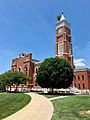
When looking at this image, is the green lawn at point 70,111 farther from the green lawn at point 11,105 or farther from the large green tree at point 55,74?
the large green tree at point 55,74

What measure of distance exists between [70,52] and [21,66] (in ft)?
69.9

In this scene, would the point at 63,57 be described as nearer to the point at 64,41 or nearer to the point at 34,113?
the point at 64,41

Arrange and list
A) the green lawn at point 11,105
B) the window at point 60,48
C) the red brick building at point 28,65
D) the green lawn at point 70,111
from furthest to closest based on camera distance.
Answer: the red brick building at point 28,65
the window at point 60,48
the green lawn at point 11,105
the green lawn at point 70,111

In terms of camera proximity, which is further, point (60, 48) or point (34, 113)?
point (60, 48)

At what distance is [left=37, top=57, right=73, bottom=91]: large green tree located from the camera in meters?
38.0

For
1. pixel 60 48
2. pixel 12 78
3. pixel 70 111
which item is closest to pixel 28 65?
pixel 60 48

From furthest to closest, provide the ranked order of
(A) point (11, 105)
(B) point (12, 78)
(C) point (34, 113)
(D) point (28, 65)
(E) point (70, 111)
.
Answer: (D) point (28, 65), (B) point (12, 78), (A) point (11, 105), (E) point (70, 111), (C) point (34, 113)

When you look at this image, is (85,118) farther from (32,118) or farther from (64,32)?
(64,32)

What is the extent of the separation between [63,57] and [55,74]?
2642 cm

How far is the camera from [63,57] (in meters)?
63.5

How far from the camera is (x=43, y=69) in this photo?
39531 mm

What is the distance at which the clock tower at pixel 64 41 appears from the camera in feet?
212

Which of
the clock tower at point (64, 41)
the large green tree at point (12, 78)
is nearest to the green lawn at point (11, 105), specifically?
the large green tree at point (12, 78)

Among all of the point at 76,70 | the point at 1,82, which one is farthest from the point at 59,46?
the point at 1,82
